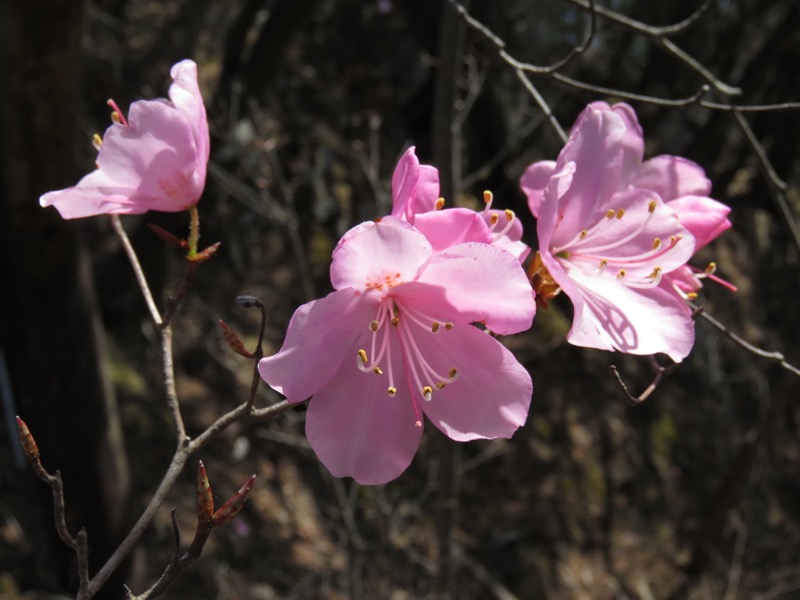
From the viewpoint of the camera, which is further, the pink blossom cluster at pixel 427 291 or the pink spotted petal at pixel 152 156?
the pink spotted petal at pixel 152 156

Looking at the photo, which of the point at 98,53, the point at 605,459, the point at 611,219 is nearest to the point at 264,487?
the point at 605,459

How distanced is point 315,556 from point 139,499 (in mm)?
925

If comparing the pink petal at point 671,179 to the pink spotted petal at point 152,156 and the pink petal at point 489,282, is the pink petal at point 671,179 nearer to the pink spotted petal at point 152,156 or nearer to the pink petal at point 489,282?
the pink petal at point 489,282

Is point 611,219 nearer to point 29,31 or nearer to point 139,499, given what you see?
point 29,31

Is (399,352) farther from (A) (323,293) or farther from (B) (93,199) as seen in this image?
(A) (323,293)

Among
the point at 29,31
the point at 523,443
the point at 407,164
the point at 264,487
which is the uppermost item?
the point at 407,164

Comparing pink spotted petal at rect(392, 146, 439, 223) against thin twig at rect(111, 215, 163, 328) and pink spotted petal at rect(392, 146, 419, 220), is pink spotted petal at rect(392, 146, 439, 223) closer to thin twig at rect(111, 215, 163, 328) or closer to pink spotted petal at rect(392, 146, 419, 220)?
pink spotted petal at rect(392, 146, 419, 220)

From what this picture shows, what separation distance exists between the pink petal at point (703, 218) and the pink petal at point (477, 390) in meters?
0.40

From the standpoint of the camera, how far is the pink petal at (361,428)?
0.86 meters

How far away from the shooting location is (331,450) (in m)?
0.86

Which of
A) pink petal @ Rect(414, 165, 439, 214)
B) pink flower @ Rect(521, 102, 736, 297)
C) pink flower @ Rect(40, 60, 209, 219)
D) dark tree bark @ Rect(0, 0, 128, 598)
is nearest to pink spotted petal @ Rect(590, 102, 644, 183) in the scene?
pink flower @ Rect(521, 102, 736, 297)

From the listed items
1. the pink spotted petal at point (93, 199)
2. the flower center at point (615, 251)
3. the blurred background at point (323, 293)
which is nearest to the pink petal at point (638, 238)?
the flower center at point (615, 251)

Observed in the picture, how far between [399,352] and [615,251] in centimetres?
39

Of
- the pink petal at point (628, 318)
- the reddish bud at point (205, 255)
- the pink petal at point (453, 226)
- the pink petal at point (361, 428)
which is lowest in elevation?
the pink petal at point (361, 428)
